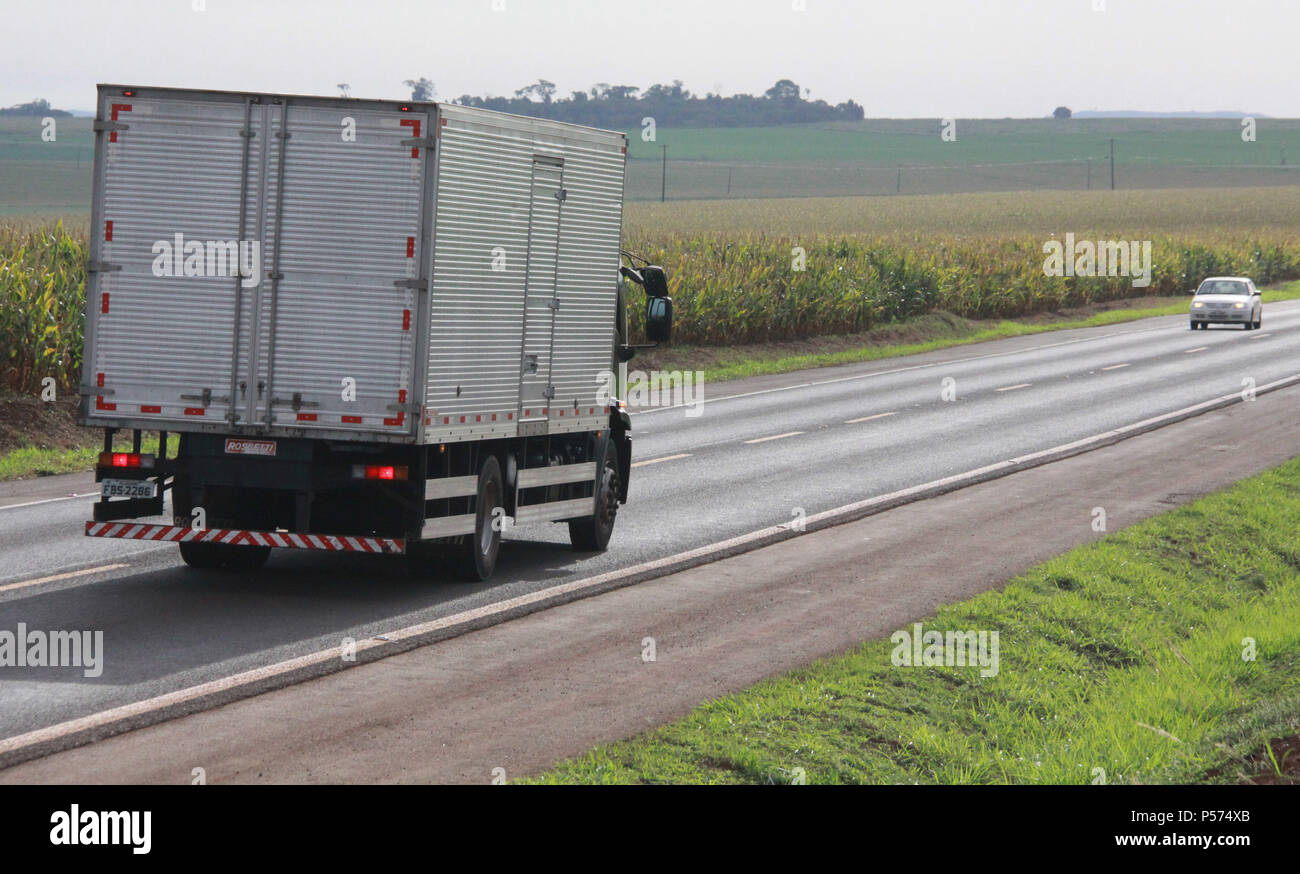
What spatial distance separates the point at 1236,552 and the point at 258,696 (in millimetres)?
10125

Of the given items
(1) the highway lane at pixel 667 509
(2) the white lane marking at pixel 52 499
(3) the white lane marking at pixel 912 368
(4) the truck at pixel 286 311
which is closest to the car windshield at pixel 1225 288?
(3) the white lane marking at pixel 912 368

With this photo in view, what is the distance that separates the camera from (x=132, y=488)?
12180 mm

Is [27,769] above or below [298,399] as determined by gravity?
below

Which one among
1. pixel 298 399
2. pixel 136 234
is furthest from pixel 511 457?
pixel 136 234

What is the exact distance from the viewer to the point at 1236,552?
1584 centimetres

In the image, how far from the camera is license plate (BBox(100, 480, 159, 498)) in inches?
480

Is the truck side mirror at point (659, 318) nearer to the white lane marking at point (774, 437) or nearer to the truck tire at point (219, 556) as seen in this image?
the truck tire at point (219, 556)

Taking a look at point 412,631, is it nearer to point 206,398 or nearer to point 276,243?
point 206,398

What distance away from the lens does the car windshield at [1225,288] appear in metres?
50.2

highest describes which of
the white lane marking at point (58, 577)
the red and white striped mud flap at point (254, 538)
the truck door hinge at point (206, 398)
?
the truck door hinge at point (206, 398)

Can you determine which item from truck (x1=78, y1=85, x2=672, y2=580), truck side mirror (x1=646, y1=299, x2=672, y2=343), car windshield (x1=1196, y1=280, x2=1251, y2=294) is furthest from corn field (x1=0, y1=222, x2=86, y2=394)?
car windshield (x1=1196, y1=280, x2=1251, y2=294)

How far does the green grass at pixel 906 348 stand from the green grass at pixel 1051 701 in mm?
20895

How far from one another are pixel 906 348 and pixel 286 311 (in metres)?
31.8
